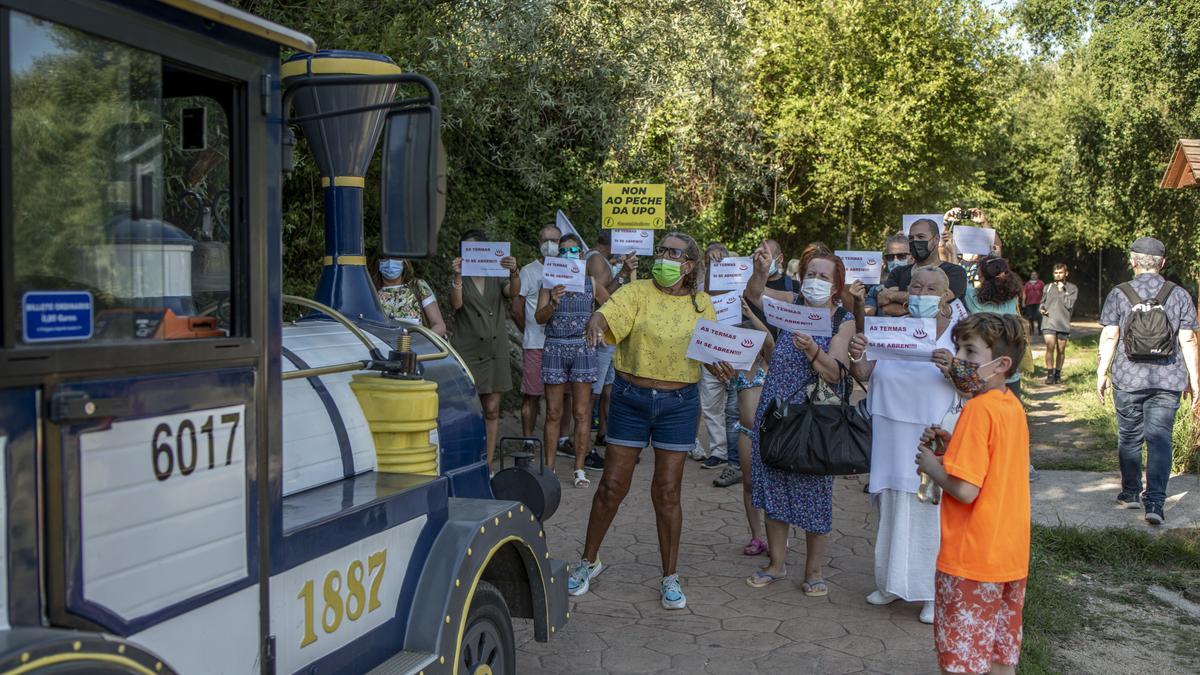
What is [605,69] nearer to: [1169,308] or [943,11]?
[1169,308]

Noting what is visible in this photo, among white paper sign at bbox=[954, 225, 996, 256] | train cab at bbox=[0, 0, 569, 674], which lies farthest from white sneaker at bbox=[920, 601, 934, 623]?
white paper sign at bbox=[954, 225, 996, 256]

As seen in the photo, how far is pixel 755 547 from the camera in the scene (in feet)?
23.2

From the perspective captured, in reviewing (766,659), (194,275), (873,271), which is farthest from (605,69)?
(194,275)

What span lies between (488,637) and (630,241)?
6528 millimetres

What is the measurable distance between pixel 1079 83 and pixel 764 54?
41.1 feet

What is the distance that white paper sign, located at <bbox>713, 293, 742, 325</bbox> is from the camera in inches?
240

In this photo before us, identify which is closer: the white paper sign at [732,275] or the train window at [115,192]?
the train window at [115,192]

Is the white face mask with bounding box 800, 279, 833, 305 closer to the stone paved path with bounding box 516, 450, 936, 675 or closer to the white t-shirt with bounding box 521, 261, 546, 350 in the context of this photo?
the stone paved path with bounding box 516, 450, 936, 675

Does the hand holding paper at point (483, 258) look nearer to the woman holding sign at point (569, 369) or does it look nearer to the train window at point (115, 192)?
the woman holding sign at point (569, 369)

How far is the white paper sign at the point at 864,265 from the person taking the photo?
27.3 feet

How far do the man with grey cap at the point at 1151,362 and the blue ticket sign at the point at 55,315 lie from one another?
25.0 ft

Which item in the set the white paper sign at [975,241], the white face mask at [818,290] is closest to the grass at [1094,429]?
the white paper sign at [975,241]

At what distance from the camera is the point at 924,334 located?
17.7 feet

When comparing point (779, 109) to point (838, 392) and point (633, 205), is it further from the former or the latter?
point (838, 392)
